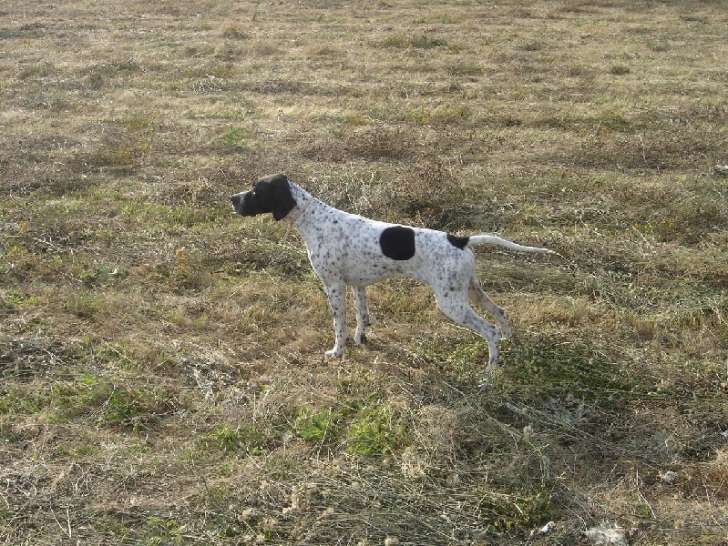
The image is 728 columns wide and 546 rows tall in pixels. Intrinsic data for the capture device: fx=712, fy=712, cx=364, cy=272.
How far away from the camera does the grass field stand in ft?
13.9

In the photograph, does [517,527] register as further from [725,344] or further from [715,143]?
[715,143]

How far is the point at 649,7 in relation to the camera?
2142cm

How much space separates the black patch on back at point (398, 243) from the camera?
527 cm

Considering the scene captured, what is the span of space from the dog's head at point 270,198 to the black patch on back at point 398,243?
825mm

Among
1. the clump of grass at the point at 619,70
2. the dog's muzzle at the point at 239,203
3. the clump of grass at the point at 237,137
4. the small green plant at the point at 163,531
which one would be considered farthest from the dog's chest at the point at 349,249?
the clump of grass at the point at 619,70

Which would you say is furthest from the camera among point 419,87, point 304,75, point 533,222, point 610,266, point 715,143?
point 304,75

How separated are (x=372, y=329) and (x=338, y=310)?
1.88 feet

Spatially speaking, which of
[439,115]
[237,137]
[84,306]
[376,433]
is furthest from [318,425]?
[439,115]

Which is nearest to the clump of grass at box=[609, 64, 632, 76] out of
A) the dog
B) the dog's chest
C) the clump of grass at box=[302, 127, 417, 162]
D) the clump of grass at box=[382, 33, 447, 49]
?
the clump of grass at box=[382, 33, 447, 49]

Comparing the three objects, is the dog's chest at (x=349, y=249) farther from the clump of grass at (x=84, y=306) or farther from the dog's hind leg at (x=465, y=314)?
the clump of grass at (x=84, y=306)

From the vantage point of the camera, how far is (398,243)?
5293mm

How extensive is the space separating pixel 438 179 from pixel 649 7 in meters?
16.5

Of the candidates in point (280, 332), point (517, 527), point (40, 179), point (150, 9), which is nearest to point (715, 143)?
point (280, 332)

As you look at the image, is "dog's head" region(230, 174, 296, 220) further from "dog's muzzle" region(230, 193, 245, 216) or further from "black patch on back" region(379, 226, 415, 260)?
"black patch on back" region(379, 226, 415, 260)
